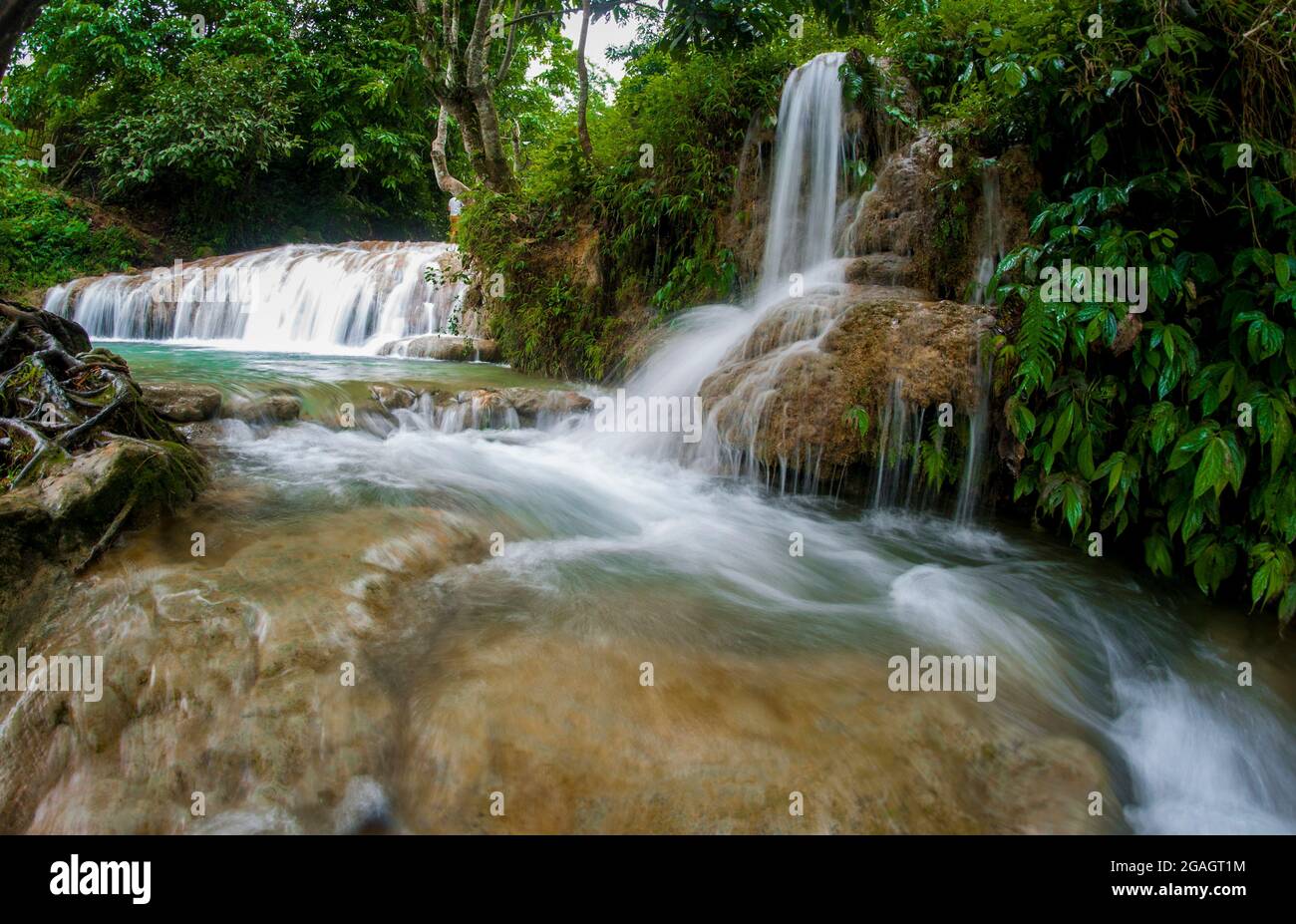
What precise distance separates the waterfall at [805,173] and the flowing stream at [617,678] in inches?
129

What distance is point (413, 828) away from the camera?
1.98 metres

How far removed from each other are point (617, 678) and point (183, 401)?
4.42 metres

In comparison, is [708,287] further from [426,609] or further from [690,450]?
[426,609]

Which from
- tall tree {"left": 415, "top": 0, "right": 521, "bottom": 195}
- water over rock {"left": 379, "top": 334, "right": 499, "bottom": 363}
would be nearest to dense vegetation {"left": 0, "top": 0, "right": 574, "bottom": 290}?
tall tree {"left": 415, "top": 0, "right": 521, "bottom": 195}

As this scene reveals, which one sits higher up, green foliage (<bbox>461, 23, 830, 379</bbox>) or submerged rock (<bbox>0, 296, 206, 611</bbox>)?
green foliage (<bbox>461, 23, 830, 379</bbox>)

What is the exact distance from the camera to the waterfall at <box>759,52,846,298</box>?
21.5ft

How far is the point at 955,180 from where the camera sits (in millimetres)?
5449

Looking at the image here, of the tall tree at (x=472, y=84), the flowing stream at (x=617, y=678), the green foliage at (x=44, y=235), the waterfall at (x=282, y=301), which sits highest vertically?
the tall tree at (x=472, y=84)

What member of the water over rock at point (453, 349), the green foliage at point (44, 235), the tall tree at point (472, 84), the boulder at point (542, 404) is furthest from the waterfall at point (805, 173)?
the green foliage at point (44, 235)

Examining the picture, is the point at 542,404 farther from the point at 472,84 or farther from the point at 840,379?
the point at 472,84

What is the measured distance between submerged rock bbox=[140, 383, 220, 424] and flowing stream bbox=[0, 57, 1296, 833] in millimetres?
784

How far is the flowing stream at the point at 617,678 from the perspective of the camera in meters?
2.04

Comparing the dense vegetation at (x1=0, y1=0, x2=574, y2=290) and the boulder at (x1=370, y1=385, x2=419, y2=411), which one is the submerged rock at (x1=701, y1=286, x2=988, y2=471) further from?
the dense vegetation at (x1=0, y1=0, x2=574, y2=290)

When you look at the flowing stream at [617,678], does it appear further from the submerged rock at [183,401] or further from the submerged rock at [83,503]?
the submerged rock at [183,401]
